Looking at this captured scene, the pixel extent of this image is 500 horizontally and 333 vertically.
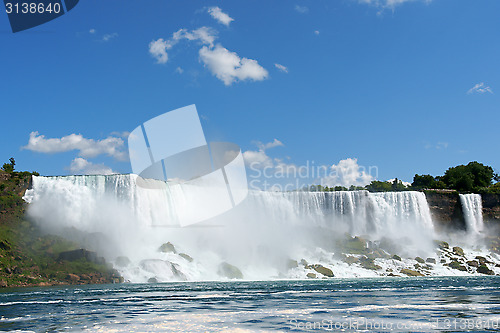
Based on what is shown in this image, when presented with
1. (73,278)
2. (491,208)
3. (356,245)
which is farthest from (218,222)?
(491,208)

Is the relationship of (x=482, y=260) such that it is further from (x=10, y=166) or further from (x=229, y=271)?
(x=10, y=166)

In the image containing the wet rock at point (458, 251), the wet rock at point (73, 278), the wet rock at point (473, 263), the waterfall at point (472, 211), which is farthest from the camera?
the waterfall at point (472, 211)

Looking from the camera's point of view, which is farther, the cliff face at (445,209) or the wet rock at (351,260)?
the cliff face at (445,209)

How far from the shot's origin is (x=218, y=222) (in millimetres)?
64438

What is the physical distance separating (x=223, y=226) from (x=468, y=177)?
55.4 meters

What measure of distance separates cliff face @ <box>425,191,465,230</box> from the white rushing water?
201cm

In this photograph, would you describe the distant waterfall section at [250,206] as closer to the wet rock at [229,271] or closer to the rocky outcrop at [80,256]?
the rocky outcrop at [80,256]

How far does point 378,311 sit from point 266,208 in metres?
50.6

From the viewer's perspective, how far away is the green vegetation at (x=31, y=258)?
4541cm

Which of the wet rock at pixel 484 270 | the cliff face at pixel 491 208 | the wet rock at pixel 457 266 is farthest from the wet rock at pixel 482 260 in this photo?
the cliff face at pixel 491 208

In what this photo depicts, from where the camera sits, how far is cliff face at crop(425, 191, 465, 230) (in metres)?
74.3

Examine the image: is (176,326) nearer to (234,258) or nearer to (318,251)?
(234,258)

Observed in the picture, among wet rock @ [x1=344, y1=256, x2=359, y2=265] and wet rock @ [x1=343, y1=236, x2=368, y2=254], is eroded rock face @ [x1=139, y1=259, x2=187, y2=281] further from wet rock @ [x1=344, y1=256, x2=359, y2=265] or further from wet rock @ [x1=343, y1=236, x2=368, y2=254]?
wet rock @ [x1=343, y1=236, x2=368, y2=254]

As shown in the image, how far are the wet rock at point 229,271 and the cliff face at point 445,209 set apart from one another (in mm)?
38667
